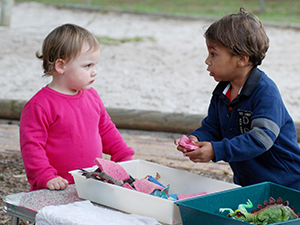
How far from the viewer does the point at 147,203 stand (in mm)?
1238

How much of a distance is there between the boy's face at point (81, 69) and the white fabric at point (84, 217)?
2.06ft

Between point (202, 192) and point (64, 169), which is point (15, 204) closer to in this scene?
point (64, 169)

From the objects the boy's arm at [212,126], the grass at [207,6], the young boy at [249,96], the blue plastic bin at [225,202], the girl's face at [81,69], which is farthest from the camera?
the grass at [207,6]

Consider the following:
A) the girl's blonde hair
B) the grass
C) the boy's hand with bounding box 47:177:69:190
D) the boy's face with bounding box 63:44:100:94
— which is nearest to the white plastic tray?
the boy's hand with bounding box 47:177:69:190

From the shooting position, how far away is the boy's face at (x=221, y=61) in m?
1.69

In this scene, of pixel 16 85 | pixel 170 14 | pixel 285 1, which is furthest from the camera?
pixel 285 1

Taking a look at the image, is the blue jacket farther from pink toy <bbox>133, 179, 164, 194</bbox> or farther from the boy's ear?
pink toy <bbox>133, 179, 164, 194</bbox>

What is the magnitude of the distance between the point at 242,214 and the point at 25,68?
5.63 m

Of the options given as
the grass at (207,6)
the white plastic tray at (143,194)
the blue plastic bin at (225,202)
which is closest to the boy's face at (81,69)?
the white plastic tray at (143,194)

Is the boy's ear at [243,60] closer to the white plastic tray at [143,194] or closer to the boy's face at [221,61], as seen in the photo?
the boy's face at [221,61]

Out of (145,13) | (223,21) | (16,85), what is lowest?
(16,85)

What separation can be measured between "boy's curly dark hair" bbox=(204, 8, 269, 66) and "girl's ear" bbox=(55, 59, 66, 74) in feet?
2.03

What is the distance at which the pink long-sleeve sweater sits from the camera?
1655 millimetres

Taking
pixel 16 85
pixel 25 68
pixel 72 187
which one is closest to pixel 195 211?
pixel 72 187
